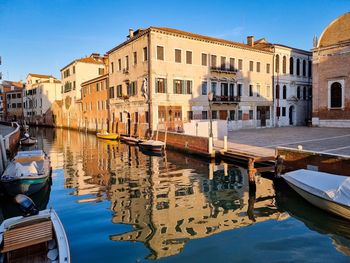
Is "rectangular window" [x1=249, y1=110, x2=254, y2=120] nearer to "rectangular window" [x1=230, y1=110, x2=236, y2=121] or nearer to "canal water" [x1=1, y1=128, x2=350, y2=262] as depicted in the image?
"rectangular window" [x1=230, y1=110, x2=236, y2=121]

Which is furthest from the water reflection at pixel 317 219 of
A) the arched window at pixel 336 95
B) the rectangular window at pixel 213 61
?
the arched window at pixel 336 95

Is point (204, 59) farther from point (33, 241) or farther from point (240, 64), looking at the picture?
point (33, 241)

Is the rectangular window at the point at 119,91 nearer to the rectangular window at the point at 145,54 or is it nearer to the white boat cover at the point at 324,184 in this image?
the rectangular window at the point at 145,54

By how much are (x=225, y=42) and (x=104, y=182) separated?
21425 mm

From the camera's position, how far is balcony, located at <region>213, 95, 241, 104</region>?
2761cm

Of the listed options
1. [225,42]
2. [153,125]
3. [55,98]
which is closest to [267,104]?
[225,42]

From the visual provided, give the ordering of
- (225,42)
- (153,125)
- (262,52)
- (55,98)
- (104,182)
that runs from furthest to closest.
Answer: (55,98) → (262,52) → (225,42) → (153,125) → (104,182)

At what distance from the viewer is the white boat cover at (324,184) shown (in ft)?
24.1

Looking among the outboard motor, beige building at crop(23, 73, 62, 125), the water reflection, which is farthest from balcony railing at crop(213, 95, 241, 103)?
beige building at crop(23, 73, 62, 125)

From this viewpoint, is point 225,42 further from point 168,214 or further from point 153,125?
point 168,214

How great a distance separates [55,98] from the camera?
56844 millimetres

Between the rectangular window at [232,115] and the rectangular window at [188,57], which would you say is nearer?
the rectangular window at [188,57]

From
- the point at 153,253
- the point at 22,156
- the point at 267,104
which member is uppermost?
the point at 267,104

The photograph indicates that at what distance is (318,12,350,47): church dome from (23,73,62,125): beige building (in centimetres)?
4715
